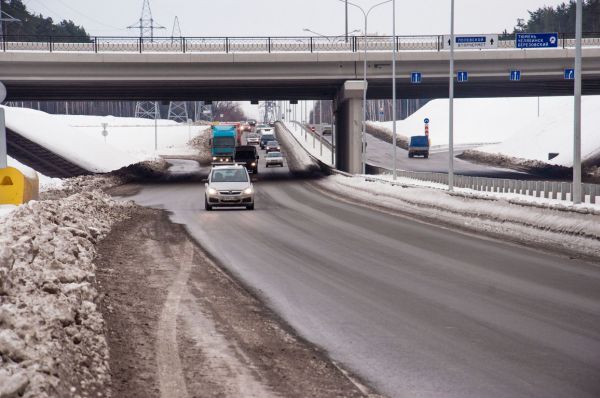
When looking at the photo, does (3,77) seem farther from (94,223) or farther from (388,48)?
(94,223)

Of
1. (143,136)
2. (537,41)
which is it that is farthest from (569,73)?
(143,136)

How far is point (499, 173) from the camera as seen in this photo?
244 feet

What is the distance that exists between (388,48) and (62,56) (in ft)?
67.4

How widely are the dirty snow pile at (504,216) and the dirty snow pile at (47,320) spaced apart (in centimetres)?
1161

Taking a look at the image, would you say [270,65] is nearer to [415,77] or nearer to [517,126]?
[415,77]

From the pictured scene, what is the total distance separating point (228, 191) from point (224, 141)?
3926cm

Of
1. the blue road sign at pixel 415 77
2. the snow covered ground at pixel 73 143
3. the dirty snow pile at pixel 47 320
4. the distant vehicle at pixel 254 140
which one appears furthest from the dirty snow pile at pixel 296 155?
the dirty snow pile at pixel 47 320

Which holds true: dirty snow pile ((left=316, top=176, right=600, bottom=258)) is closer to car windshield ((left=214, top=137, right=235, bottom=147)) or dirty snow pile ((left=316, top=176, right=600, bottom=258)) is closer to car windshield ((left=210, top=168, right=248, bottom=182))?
car windshield ((left=210, top=168, right=248, bottom=182))

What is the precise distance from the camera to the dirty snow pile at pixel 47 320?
23.5 feet

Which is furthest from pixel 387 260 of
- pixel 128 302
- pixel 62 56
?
pixel 62 56

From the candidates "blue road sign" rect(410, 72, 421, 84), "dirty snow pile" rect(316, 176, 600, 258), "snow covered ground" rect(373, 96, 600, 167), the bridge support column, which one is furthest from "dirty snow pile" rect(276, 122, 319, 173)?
"dirty snow pile" rect(316, 176, 600, 258)

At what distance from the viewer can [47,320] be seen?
8.77 metres

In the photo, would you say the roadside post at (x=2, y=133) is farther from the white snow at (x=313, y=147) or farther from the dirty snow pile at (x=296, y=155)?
the white snow at (x=313, y=147)

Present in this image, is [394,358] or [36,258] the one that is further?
[36,258]
